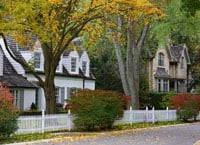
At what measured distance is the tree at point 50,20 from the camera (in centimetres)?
2253

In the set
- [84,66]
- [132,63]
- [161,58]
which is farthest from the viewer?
[161,58]

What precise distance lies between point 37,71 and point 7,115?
78.0ft

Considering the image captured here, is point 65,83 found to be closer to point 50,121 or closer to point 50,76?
point 50,76

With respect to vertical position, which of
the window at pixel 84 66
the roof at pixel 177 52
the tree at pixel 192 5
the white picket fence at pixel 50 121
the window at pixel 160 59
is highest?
the roof at pixel 177 52

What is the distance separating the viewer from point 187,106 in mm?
34750

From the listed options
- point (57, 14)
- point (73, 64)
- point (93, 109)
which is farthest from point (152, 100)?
point (57, 14)

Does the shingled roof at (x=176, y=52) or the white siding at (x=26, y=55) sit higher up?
the shingled roof at (x=176, y=52)

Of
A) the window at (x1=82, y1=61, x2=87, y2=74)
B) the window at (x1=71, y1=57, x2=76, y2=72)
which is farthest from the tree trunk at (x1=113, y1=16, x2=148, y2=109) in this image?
the window at (x1=82, y1=61, x2=87, y2=74)

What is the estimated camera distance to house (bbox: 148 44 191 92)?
198 ft

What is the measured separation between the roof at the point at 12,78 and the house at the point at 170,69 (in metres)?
23.2

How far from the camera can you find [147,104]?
5034cm

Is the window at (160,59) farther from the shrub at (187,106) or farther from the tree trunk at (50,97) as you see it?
the tree trunk at (50,97)

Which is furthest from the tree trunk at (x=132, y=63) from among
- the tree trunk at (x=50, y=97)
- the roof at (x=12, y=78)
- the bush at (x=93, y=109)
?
the bush at (x=93, y=109)

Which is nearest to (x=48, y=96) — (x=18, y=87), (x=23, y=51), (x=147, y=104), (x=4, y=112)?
(x=4, y=112)
